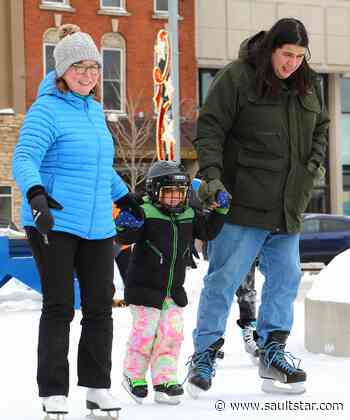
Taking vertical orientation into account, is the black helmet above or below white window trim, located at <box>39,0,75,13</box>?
below

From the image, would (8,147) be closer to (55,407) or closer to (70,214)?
(70,214)

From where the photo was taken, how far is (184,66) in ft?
99.4

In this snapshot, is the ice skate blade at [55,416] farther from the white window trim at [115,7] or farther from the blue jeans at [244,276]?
the white window trim at [115,7]

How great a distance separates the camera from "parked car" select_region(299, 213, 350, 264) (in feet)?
67.3

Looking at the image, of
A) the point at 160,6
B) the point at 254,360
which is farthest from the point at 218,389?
the point at 160,6

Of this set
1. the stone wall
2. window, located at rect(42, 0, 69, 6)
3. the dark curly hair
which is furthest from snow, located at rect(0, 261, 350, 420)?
window, located at rect(42, 0, 69, 6)

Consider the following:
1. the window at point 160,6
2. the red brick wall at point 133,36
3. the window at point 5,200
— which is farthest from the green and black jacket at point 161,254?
the window at point 160,6

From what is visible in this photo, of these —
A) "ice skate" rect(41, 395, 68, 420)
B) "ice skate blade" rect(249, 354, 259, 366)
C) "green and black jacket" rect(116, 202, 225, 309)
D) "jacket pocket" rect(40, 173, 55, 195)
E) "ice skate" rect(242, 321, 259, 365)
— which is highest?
"jacket pocket" rect(40, 173, 55, 195)

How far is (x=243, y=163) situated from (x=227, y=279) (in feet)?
2.02

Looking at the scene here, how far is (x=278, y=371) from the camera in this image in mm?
5094

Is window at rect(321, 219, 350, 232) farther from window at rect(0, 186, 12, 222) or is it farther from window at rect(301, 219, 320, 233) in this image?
window at rect(0, 186, 12, 222)

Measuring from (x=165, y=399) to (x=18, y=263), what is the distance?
668 cm

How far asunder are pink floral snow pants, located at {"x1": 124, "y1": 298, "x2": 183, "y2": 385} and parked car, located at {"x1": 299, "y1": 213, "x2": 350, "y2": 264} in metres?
15.7

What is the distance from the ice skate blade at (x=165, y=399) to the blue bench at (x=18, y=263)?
20.9ft
